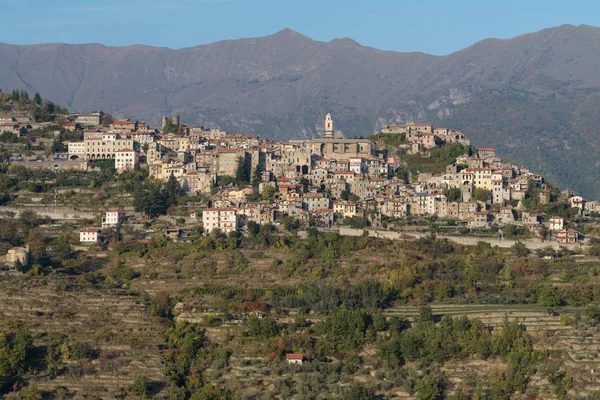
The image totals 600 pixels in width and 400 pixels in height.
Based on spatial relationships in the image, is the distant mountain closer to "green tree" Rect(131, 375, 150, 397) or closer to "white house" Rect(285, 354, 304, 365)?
"white house" Rect(285, 354, 304, 365)

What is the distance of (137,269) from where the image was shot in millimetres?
52062

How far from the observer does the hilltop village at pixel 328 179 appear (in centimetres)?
5672

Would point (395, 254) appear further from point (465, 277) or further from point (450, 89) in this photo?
point (450, 89)

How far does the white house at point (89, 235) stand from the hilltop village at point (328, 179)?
4 centimetres

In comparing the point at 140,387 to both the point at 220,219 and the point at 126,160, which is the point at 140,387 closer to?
the point at 220,219

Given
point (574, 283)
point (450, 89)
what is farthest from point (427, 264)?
point (450, 89)

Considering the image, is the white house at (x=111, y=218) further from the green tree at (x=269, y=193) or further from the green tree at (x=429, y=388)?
the green tree at (x=429, y=388)

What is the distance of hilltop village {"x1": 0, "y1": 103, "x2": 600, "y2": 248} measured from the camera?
56719mm

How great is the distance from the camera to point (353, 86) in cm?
15712

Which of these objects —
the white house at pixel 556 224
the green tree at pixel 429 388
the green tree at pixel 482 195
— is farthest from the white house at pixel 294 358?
the green tree at pixel 482 195

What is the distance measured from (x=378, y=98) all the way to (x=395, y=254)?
101935mm

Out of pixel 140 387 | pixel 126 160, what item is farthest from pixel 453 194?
pixel 140 387

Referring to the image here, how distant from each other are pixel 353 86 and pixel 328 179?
9594 cm

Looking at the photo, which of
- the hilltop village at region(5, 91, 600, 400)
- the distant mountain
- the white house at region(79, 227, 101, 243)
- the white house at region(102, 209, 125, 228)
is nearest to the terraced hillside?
the hilltop village at region(5, 91, 600, 400)
